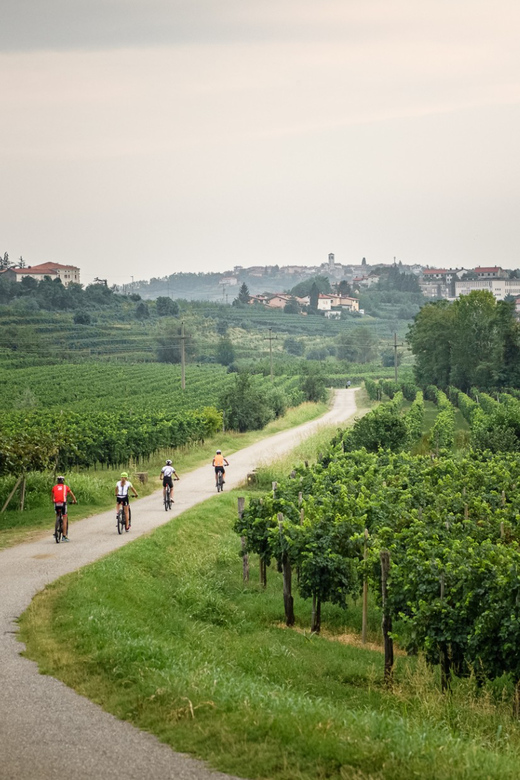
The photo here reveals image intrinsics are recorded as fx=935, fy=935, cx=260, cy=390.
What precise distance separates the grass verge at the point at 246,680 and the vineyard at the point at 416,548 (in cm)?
59

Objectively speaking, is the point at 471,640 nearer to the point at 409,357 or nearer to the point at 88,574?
the point at 88,574

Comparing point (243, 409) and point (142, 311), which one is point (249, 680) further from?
point (142, 311)

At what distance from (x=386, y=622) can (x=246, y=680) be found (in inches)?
117

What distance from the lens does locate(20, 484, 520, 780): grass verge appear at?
8.91 m

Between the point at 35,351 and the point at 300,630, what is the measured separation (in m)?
93.7

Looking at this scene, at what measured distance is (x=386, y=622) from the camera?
558 inches

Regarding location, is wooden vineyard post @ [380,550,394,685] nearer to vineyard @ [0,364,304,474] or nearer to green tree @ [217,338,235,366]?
vineyard @ [0,364,304,474]

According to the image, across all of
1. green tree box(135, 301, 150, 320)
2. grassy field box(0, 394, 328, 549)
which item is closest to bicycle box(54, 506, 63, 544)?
grassy field box(0, 394, 328, 549)

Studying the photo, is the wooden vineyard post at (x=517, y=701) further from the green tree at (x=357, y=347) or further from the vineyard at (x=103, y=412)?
the green tree at (x=357, y=347)

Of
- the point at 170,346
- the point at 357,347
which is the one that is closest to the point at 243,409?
the point at 170,346

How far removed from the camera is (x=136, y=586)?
58.2 feet

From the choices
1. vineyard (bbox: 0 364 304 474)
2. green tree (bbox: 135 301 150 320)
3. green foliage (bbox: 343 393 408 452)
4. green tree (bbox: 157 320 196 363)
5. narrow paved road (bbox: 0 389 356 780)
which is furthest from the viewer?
green tree (bbox: 135 301 150 320)

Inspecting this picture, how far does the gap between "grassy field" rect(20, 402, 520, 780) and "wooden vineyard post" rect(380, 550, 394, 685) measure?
259 millimetres

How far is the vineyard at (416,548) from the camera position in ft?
41.0
